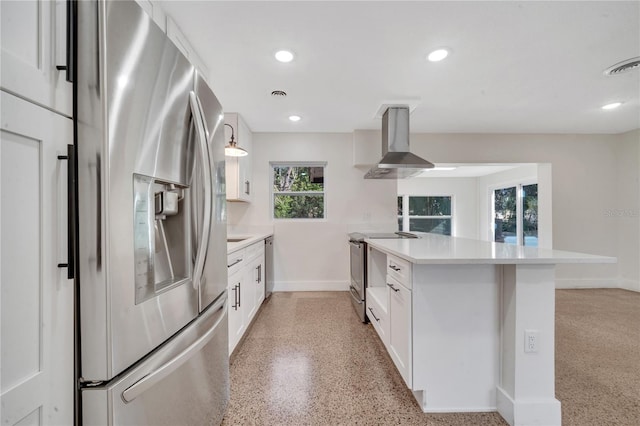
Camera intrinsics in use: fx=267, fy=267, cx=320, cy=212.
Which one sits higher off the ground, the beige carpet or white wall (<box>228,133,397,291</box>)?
white wall (<box>228,133,397,291</box>)

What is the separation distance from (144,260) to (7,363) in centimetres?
35

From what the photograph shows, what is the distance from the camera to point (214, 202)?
125 centimetres

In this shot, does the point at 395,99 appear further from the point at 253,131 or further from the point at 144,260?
the point at 144,260

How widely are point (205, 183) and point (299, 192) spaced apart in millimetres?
3162

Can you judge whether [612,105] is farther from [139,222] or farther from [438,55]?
[139,222]

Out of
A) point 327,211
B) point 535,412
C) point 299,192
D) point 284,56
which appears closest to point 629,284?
point 535,412

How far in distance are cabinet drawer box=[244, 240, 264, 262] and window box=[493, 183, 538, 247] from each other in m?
5.42

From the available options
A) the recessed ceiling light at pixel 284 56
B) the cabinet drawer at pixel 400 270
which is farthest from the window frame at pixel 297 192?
the cabinet drawer at pixel 400 270

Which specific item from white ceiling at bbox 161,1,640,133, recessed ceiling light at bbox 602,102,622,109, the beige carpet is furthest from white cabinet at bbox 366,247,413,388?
recessed ceiling light at bbox 602,102,622,109

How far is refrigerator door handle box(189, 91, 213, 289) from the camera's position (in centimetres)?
106

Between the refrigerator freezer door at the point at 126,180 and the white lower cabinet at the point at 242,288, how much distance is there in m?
1.00

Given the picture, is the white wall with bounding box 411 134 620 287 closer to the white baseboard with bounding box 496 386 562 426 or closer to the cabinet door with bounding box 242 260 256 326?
the cabinet door with bounding box 242 260 256 326

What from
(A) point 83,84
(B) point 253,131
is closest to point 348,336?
(A) point 83,84

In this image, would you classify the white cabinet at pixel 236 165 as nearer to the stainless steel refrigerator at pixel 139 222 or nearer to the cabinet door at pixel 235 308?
the cabinet door at pixel 235 308
